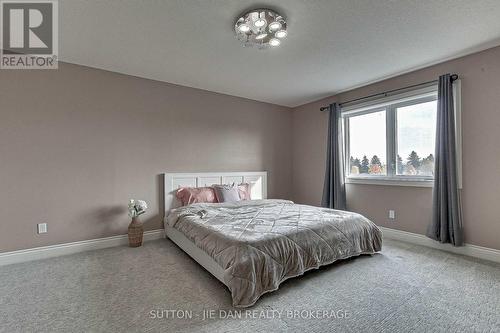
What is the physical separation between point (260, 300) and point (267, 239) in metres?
0.50

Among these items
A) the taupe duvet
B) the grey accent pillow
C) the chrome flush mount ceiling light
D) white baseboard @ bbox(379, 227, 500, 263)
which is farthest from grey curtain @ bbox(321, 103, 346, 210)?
the chrome flush mount ceiling light

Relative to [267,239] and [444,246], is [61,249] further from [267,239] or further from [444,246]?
[444,246]

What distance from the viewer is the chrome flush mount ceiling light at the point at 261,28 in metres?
2.19

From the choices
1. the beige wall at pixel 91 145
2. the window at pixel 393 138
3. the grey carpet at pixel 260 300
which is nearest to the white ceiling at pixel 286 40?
the beige wall at pixel 91 145

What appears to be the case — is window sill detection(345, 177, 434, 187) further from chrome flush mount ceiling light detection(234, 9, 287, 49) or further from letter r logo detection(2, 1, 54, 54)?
letter r logo detection(2, 1, 54, 54)

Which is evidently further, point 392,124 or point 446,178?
point 392,124

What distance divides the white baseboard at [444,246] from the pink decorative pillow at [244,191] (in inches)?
89.7

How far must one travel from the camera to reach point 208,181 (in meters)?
4.20

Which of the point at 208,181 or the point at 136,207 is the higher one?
the point at 208,181

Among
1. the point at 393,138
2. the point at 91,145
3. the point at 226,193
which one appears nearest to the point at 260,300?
the point at 226,193

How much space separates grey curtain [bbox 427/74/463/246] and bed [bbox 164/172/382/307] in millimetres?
853

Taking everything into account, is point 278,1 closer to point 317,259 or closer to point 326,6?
point 326,6

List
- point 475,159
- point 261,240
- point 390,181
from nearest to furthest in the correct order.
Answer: point 261,240
point 475,159
point 390,181

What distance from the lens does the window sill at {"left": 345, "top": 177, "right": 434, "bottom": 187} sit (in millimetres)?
3335
